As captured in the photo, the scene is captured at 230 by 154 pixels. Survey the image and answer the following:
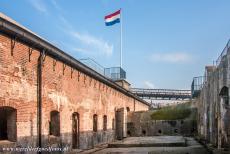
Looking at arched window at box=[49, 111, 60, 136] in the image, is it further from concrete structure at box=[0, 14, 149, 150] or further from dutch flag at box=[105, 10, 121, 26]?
dutch flag at box=[105, 10, 121, 26]

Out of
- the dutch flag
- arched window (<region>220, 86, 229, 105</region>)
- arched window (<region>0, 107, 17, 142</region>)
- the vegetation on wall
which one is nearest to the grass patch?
the vegetation on wall

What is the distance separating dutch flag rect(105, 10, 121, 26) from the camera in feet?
99.7

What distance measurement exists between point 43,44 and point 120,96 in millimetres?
16644

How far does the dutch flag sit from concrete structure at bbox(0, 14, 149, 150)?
10.7m

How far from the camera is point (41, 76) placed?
12.3 meters

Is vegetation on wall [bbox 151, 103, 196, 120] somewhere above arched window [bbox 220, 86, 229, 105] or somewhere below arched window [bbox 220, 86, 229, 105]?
below

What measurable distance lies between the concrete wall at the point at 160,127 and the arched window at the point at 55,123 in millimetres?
17651

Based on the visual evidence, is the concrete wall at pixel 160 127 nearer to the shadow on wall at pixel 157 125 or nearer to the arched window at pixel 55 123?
the shadow on wall at pixel 157 125

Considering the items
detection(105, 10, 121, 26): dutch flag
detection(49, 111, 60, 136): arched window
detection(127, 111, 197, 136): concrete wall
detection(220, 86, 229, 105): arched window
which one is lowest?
detection(127, 111, 197, 136): concrete wall

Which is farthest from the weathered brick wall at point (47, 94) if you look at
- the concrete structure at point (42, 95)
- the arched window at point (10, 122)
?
the arched window at point (10, 122)

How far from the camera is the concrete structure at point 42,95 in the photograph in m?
10.3

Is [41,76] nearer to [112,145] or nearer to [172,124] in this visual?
[112,145]

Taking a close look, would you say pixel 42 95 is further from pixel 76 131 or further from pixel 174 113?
pixel 174 113

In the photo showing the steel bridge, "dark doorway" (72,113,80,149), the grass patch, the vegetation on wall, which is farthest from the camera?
the steel bridge
